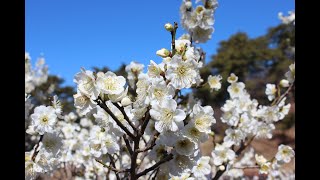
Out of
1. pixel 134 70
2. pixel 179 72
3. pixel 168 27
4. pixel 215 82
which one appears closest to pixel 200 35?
pixel 215 82

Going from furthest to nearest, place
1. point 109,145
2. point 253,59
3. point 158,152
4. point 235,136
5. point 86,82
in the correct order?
point 253,59 < point 235,136 < point 109,145 < point 158,152 < point 86,82

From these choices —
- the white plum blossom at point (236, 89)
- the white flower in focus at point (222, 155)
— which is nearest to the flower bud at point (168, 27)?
the white flower in focus at point (222, 155)

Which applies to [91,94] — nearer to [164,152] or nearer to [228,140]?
[164,152]

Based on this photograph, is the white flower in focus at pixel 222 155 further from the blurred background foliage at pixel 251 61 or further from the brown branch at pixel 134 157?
the blurred background foliage at pixel 251 61

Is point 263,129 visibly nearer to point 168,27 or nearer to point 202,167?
point 202,167

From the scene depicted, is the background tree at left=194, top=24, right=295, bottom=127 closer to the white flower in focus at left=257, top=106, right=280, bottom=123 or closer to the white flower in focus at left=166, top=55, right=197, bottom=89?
the white flower in focus at left=257, top=106, right=280, bottom=123

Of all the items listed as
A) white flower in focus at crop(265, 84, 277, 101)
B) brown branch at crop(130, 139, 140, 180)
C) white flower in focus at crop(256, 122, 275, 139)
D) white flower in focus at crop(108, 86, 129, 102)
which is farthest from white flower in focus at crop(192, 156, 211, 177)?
white flower in focus at crop(265, 84, 277, 101)
